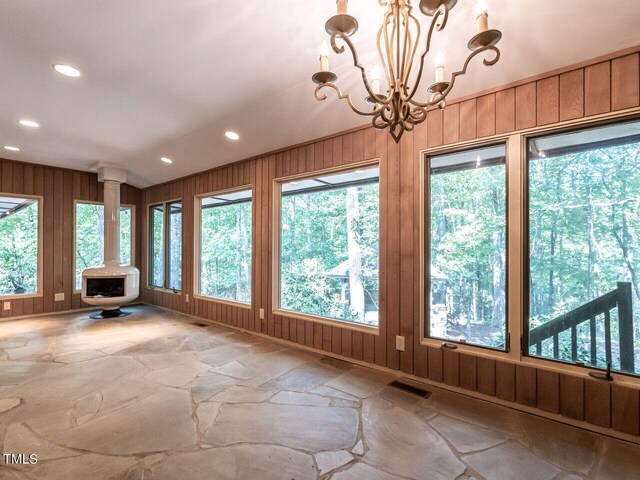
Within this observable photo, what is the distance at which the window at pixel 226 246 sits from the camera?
4449mm

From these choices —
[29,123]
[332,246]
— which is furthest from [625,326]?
[29,123]

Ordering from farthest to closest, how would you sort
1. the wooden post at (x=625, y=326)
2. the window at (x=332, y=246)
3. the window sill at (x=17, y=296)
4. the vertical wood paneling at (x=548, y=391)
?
the window sill at (x=17, y=296)
the window at (x=332, y=246)
the vertical wood paneling at (x=548, y=391)
the wooden post at (x=625, y=326)

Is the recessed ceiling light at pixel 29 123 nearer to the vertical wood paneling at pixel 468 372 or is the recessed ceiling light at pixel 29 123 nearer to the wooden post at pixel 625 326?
the vertical wood paneling at pixel 468 372

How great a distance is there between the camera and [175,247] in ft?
18.6

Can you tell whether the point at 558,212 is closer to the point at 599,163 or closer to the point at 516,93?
the point at 599,163

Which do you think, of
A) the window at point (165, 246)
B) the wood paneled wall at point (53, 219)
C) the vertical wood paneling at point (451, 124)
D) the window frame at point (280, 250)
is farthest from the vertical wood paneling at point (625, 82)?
the wood paneled wall at point (53, 219)

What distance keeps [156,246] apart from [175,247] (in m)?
0.83

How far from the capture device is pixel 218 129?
3.58 metres

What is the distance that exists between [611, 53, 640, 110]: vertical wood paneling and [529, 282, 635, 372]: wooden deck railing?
3.91 feet

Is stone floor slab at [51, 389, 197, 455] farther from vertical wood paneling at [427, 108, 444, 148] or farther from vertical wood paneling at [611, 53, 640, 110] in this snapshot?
vertical wood paneling at [611, 53, 640, 110]

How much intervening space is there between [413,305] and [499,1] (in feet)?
7.28

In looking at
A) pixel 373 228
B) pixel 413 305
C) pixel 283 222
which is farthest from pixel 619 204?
pixel 283 222

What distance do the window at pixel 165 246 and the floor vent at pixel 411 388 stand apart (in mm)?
4299

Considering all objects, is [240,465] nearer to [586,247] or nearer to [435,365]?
[435,365]
